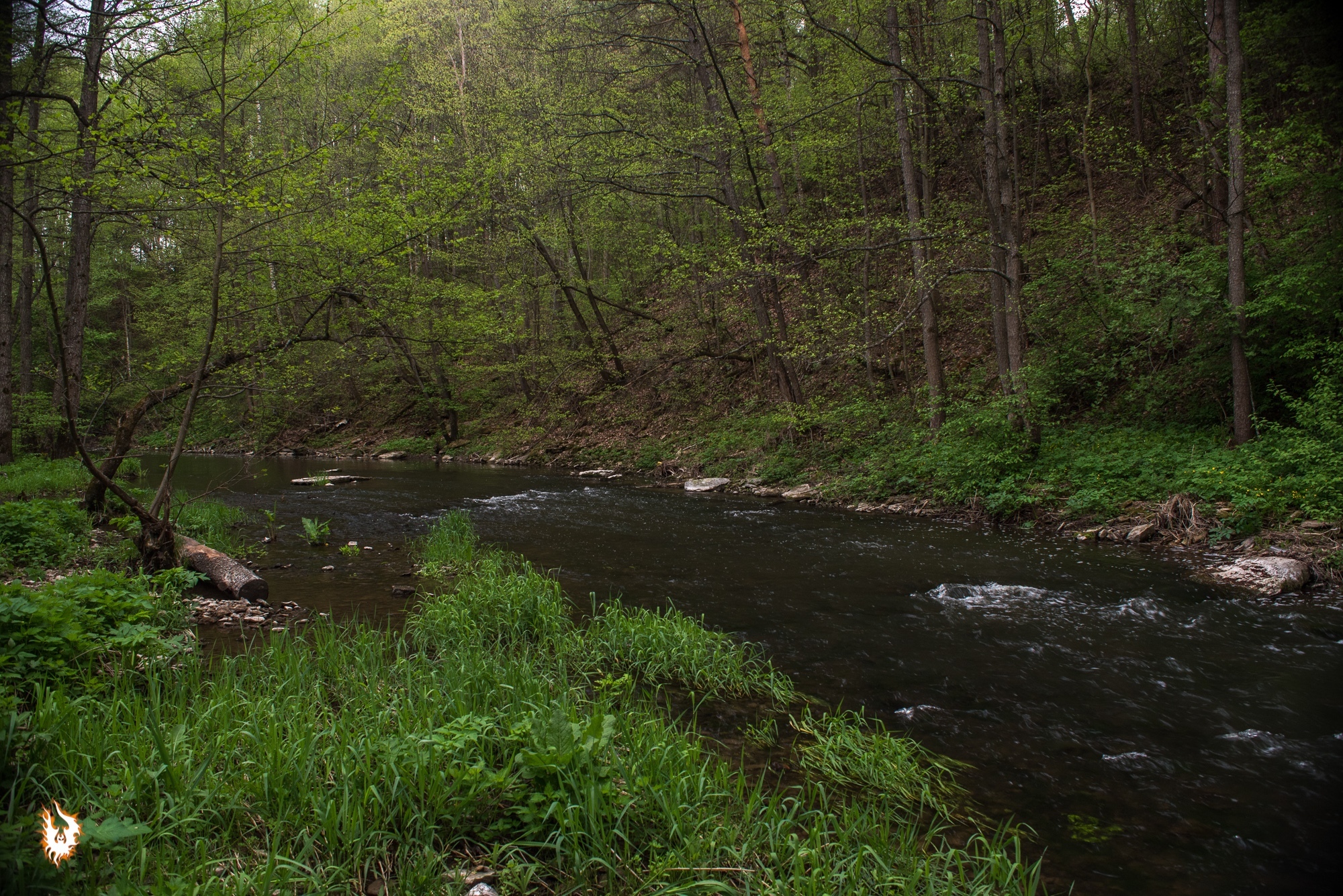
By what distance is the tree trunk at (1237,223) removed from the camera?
30.0ft

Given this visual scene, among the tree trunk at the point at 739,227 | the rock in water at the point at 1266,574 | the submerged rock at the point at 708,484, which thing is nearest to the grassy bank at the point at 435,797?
the rock in water at the point at 1266,574

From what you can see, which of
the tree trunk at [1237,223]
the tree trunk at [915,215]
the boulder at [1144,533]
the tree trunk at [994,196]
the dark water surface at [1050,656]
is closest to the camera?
the dark water surface at [1050,656]

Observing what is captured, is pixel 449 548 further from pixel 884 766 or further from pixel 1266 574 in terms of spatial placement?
pixel 1266 574

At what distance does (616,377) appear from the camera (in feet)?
77.5

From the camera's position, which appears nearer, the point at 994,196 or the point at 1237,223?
the point at 1237,223

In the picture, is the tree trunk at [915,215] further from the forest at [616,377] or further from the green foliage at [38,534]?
the green foliage at [38,534]

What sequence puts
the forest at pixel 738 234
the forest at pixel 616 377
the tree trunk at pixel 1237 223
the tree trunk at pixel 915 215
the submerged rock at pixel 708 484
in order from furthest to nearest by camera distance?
1. the submerged rock at pixel 708 484
2. the tree trunk at pixel 915 215
3. the tree trunk at pixel 1237 223
4. the forest at pixel 738 234
5. the forest at pixel 616 377

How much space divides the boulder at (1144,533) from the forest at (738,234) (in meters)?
0.78

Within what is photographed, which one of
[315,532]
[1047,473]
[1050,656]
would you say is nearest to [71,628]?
[315,532]

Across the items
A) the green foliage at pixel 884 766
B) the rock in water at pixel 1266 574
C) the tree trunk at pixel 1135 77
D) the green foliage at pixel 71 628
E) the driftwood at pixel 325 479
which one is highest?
the tree trunk at pixel 1135 77

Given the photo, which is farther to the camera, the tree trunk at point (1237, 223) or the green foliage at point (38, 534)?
the tree trunk at point (1237, 223)

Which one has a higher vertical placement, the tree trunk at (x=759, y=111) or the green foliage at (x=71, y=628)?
the tree trunk at (x=759, y=111)

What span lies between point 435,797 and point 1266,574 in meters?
8.26

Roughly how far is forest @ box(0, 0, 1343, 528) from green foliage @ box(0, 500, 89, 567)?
3.07ft
